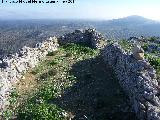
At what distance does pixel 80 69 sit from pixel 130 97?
12471 mm

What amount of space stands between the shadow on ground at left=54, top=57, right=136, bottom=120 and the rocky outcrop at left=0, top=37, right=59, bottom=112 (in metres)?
4.50

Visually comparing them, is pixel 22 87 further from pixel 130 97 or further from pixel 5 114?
pixel 130 97

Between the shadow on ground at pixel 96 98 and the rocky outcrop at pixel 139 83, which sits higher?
the rocky outcrop at pixel 139 83

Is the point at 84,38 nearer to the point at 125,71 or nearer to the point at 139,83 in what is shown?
the point at 125,71

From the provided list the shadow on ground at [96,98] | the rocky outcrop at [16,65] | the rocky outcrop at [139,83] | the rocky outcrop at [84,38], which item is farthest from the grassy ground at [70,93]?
the rocky outcrop at [84,38]

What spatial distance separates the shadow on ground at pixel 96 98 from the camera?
26531mm

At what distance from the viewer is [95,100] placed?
2934 centimetres

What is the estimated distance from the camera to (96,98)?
97.7ft

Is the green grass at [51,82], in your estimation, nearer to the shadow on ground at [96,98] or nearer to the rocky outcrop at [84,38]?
the shadow on ground at [96,98]

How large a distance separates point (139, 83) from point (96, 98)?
18.7ft

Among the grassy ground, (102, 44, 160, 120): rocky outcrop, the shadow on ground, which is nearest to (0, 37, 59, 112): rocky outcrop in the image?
the grassy ground

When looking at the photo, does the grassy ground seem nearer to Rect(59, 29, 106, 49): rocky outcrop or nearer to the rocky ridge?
the rocky ridge

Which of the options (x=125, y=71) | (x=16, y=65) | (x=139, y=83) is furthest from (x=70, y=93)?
(x=139, y=83)

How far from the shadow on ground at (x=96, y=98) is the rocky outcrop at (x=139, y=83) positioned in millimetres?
749
